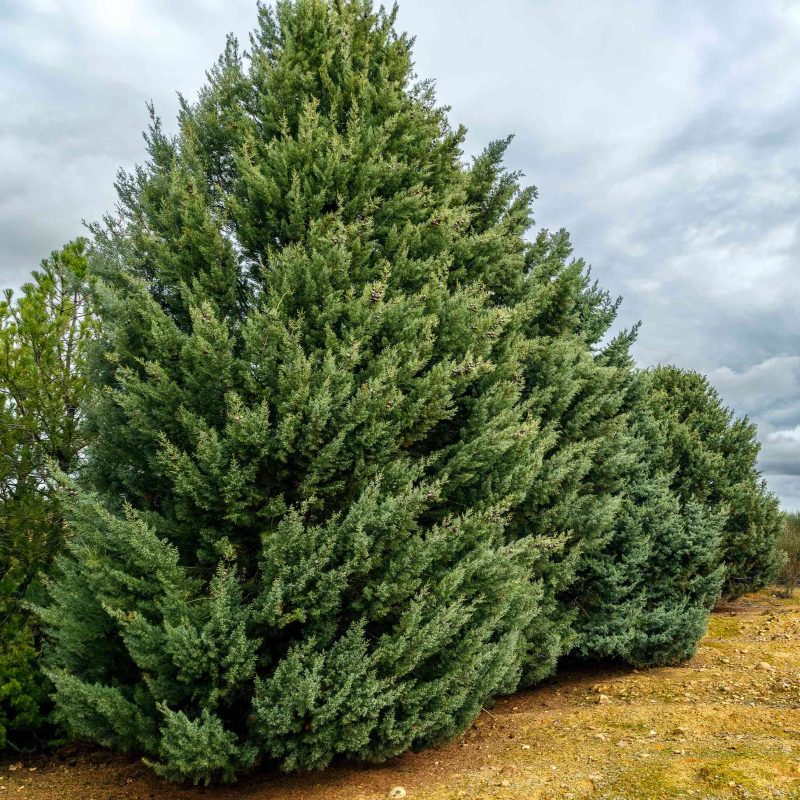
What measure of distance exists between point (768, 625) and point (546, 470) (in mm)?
8629

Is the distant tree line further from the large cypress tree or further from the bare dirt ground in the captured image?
the bare dirt ground

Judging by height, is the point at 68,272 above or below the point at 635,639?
above

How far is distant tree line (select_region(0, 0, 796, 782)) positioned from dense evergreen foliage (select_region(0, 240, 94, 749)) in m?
0.03

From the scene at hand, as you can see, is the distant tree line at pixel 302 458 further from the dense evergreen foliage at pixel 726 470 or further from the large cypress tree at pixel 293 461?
the dense evergreen foliage at pixel 726 470

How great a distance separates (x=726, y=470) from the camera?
14.2m

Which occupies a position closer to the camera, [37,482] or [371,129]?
[371,129]

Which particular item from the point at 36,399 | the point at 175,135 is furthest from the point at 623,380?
the point at 36,399

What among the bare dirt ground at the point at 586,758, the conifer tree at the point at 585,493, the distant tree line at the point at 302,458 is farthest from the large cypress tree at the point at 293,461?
the conifer tree at the point at 585,493

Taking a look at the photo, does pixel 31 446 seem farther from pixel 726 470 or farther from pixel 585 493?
pixel 726 470

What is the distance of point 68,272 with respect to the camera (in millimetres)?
8828

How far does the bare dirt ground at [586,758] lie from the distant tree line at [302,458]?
0.36 meters

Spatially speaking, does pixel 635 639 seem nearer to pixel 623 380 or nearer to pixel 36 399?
pixel 623 380

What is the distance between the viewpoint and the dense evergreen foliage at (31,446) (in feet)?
22.1

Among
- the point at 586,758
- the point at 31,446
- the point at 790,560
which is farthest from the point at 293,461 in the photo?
the point at 790,560
